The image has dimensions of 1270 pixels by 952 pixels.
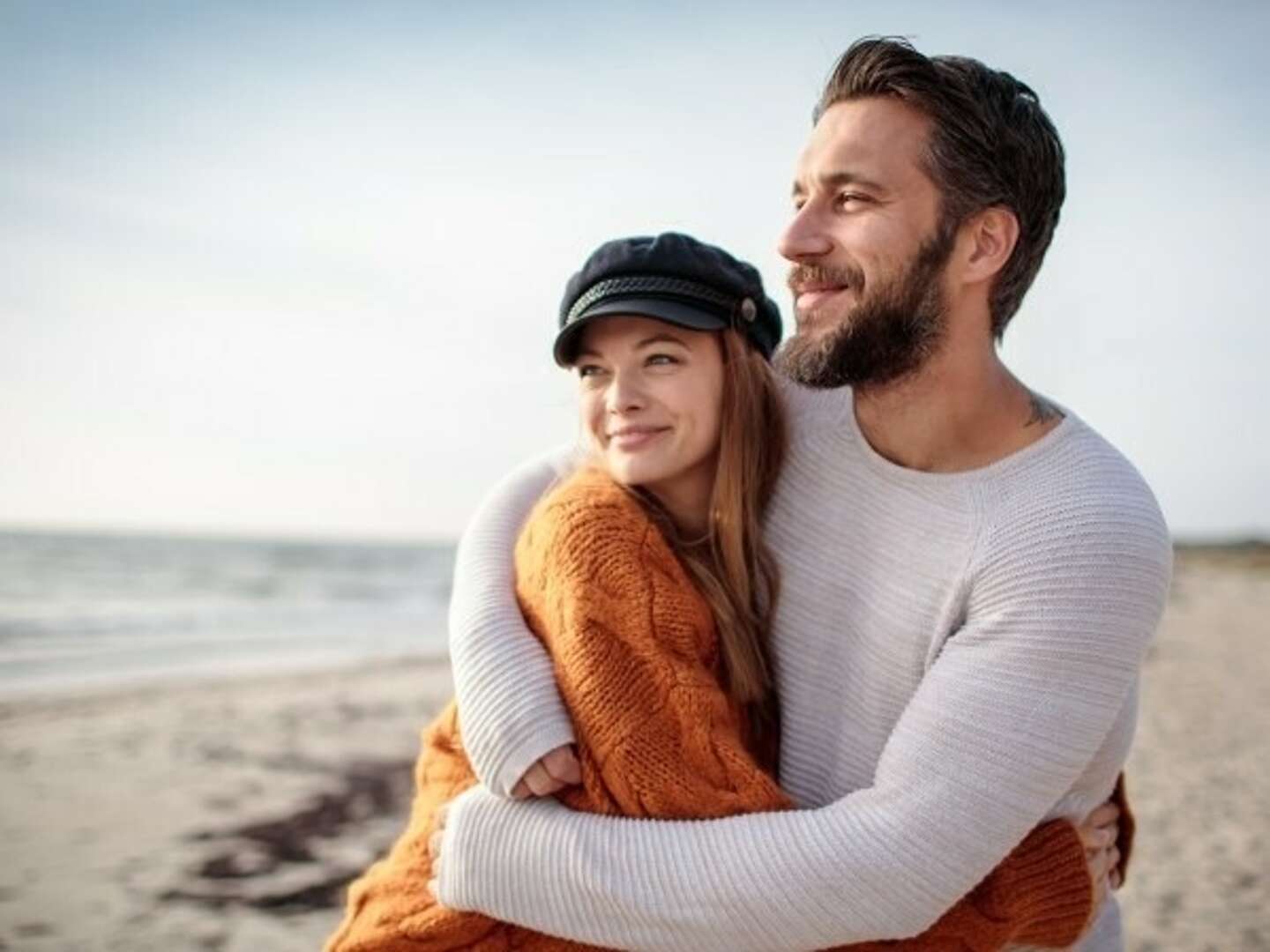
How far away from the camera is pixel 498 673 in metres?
1.98

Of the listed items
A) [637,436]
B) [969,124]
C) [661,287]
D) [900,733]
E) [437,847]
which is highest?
[969,124]

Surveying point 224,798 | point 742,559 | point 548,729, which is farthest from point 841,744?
point 224,798

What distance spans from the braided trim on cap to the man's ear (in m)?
0.57

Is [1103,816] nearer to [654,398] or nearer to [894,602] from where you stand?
[894,602]

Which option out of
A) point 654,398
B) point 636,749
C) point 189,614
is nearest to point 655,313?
point 654,398

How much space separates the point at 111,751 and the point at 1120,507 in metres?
7.31

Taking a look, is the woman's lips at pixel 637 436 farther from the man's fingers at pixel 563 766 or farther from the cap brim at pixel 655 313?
the man's fingers at pixel 563 766

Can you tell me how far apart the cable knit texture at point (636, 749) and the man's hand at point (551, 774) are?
29 mm

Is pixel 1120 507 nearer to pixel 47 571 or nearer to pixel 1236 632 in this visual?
pixel 1236 632

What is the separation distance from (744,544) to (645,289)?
626 mm

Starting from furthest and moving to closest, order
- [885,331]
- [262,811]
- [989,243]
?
[262,811] → [989,243] → [885,331]

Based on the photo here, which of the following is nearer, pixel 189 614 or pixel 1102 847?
pixel 1102 847

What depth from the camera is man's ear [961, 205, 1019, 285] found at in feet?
7.55

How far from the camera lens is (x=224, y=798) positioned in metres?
6.21
